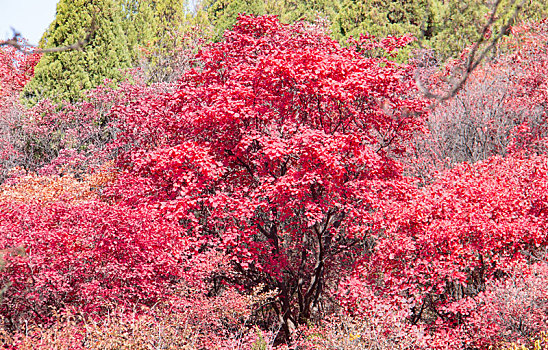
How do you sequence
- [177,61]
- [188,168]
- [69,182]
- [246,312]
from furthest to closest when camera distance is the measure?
[177,61] < [69,182] < [188,168] < [246,312]

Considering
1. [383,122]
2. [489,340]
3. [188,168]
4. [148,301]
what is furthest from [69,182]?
[489,340]

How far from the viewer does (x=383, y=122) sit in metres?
8.40

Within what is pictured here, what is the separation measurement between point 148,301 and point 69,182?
4496 mm

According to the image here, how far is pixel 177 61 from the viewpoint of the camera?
17422mm

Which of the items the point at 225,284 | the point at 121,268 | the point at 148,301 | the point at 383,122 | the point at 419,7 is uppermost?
the point at 419,7

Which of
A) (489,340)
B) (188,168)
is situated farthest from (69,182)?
(489,340)

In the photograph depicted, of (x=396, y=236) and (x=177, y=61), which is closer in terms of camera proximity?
(x=396, y=236)

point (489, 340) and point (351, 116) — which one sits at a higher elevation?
point (351, 116)

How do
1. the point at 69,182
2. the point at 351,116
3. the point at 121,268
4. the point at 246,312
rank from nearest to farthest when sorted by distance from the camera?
the point at 121,268 → the point at 246,312 → the point at 351,116 → the point at 69,182

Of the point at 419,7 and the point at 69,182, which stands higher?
the point at 419,7

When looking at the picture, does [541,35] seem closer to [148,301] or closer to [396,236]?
[396,236]

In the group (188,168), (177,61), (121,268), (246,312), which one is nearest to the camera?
(121,268)

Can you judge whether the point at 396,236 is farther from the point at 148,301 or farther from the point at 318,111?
the point at 148,301

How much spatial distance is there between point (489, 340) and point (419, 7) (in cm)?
1442
